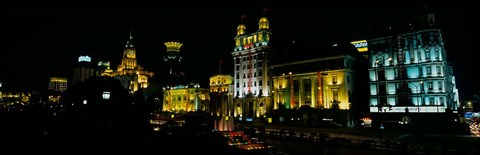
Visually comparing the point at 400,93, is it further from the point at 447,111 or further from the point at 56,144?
the point at 56,144

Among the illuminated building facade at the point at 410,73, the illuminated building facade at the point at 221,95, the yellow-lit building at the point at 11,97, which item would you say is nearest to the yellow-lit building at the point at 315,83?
the illuminated building facade at the point at 410,73

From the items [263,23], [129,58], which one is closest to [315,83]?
[263,23]

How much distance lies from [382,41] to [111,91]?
66022mm

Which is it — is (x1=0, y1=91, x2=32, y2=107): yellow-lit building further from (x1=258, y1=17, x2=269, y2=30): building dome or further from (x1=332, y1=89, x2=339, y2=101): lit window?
(x1=332, y1=89, x2=339, y2=101): lit window

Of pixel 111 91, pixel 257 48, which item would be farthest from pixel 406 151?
pixel 111 91

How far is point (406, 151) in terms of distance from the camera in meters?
24.6

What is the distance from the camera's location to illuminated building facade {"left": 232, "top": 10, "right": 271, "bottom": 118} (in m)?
77.9

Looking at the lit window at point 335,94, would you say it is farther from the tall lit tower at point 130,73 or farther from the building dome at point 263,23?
the tall lit tower at point 130,73

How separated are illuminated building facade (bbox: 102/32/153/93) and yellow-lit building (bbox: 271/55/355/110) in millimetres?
84060

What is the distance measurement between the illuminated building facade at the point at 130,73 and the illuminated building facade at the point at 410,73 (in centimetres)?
10737

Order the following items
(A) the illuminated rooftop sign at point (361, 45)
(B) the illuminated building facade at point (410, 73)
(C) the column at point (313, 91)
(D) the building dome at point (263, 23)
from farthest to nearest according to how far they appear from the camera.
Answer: (D) the building dome at point (263, 23) → (A) the illuminated rooftop sign at point (361, 45) → (C) the column at point (313, 91) → (B) the illuminated building facade at point (410, 73)

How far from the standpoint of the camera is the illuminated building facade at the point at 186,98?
100500 millimetres

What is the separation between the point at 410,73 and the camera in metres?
54.1

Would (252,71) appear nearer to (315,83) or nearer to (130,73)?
(315,83)
